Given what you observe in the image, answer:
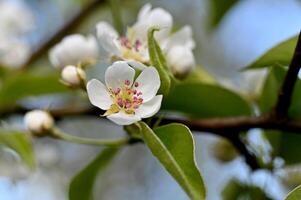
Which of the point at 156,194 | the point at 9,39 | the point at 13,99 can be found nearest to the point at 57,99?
the point at 9,39

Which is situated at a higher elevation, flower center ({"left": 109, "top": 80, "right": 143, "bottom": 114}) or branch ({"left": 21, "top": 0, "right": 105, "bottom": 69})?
flower center ({"left": 109, "top": 80, "right": 143, "bottom": 114})

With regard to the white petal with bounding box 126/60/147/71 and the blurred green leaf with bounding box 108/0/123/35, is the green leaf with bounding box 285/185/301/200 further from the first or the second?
the blurred green leaf with bounding box 108/0/123/35

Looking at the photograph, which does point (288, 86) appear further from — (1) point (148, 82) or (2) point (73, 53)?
(2) point (73, 53)

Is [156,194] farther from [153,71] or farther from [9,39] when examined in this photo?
[153,71]

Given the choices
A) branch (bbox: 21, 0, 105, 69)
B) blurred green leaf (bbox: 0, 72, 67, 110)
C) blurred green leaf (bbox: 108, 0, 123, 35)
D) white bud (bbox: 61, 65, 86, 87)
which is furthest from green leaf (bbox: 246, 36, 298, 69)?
branch (bbox: 21, 0, 105, 69)

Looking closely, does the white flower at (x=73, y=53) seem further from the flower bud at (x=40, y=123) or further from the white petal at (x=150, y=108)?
the white petal at (x=150, y=108)

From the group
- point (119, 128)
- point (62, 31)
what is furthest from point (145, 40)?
point (119, 128)

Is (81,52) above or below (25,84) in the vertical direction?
above
